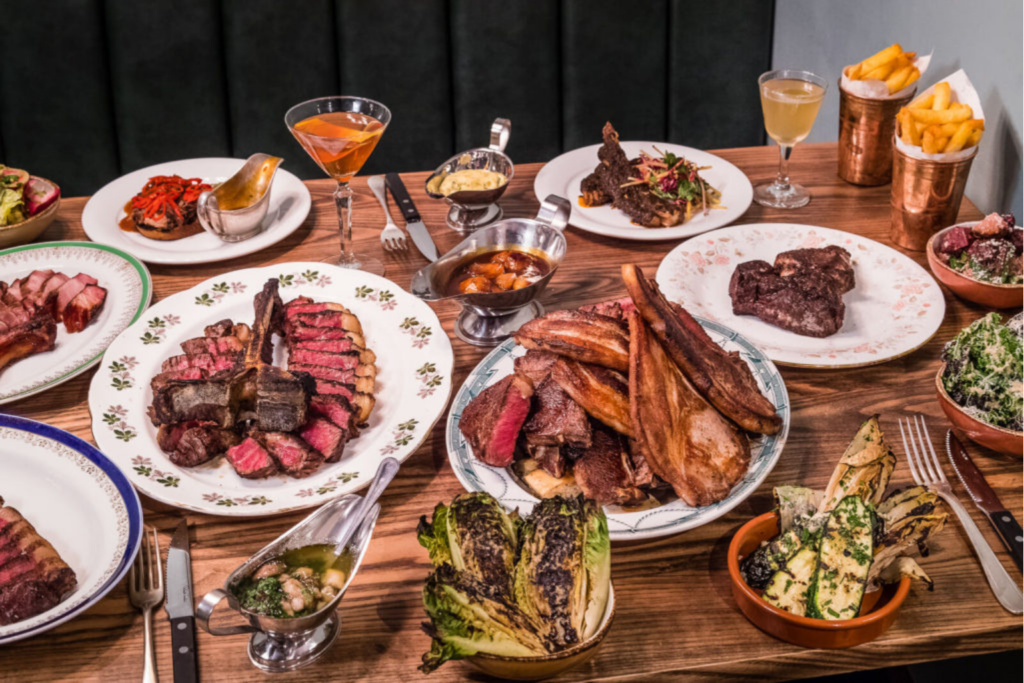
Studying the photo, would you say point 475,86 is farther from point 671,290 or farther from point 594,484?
point 594,484

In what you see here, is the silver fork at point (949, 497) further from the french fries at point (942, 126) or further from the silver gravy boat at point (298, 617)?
the silver gravy boat at point (298, 617)

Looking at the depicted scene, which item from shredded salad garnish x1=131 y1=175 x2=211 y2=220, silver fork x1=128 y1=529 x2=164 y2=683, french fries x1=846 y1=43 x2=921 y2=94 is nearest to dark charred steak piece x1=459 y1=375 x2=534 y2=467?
silver fork x1=128 y1=529 x2=164 y2=683

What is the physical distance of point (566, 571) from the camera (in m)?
1.29

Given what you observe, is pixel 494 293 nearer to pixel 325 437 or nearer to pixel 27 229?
pixel 325 437

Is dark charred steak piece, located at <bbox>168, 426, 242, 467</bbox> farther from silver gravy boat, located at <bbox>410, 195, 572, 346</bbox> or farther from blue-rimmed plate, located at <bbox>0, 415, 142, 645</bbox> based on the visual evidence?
silver gravy boat, located at <bbox>410, 195, 572, 346</bbox>

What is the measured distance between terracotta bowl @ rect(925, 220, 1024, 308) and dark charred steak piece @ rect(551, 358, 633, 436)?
3.17 ft

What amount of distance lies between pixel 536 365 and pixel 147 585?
759mm

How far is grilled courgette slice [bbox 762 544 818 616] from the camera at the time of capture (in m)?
1.34

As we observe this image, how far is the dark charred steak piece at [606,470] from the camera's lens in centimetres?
155

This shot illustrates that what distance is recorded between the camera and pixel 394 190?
268cm

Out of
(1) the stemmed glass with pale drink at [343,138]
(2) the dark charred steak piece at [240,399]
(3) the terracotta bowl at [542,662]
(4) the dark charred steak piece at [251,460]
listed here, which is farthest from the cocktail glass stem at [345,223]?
(3) the terracotta bowl at [542,662]

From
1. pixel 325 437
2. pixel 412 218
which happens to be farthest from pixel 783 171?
pixel 325 437

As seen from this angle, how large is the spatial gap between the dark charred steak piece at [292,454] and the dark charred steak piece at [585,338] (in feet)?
1.43

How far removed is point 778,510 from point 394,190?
161 cm
